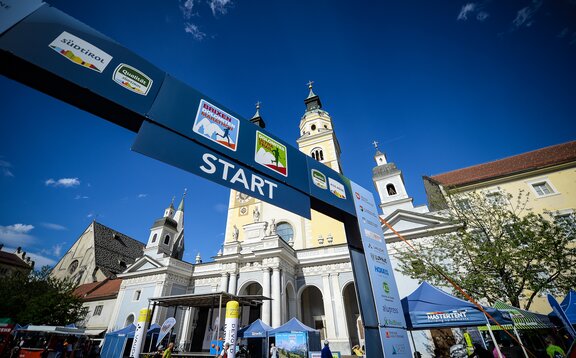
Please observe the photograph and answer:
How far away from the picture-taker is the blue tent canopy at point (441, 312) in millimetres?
6688

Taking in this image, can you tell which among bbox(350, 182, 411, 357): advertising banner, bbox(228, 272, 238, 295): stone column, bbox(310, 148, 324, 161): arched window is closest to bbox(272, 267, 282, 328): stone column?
bbox(228, 272, 238, 295): stone column

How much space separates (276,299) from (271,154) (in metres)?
15.1

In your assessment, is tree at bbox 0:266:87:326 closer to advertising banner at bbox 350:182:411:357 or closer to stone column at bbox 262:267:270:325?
stone column at bbox 262:267:270:325

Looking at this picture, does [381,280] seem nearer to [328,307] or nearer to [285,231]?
[328,307]

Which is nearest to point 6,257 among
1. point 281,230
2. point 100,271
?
point 100,271

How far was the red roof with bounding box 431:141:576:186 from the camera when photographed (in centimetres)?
1788

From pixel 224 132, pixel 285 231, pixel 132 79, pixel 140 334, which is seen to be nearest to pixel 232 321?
pixel 224 132

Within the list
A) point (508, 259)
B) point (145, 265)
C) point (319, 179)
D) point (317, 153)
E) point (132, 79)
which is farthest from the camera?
point (317, 153)

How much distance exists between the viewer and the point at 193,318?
65.8 ft

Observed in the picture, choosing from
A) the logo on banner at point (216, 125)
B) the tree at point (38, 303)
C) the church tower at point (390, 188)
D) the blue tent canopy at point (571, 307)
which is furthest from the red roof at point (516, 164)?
the tree at point (38, 303)

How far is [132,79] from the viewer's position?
3.07m

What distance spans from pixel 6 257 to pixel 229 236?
125 feet

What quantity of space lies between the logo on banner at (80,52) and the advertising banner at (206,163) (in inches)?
32.0

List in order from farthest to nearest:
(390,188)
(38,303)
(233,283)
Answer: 1. (390,188)
2. (38,303)
3. (233,283)
